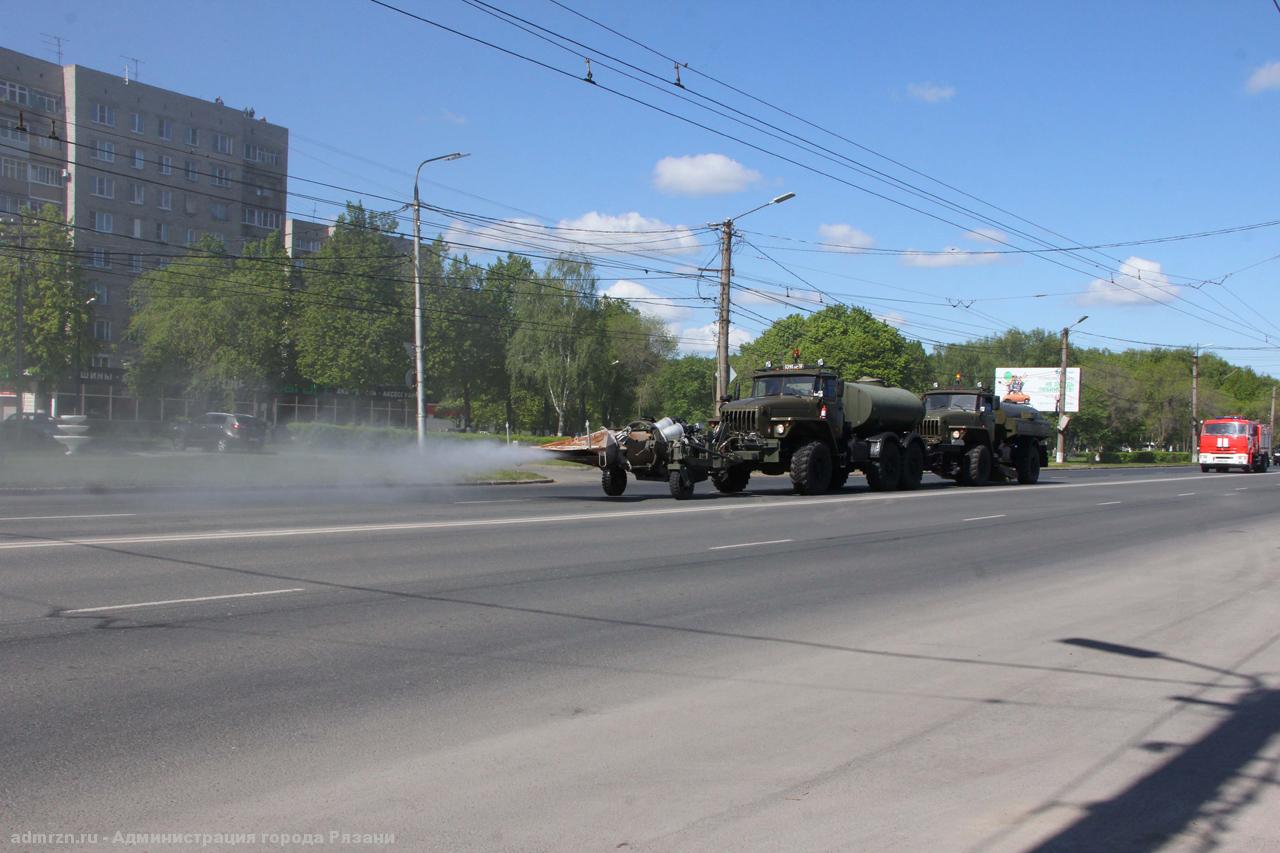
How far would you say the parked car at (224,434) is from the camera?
36906mm

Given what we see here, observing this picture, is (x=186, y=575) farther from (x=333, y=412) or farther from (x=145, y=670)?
(x=333, y=412)

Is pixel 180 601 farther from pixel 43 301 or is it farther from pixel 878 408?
pixel 43 301

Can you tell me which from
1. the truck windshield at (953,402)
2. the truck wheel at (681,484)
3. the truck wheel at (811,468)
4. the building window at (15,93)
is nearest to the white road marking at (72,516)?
the truck wheel at (681,484)

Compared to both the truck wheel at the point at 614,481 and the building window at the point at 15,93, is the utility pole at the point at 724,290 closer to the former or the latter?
the truck wheel at the point at 614,481

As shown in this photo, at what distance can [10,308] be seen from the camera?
45.9m

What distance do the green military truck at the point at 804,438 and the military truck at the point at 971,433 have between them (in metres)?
2.63

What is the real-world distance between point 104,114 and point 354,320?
79.6ft

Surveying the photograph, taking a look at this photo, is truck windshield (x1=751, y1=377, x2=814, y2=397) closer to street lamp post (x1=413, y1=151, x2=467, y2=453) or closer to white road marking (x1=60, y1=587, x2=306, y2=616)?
street lamp post (x1=413, y1=151, x2=467, y2=453)

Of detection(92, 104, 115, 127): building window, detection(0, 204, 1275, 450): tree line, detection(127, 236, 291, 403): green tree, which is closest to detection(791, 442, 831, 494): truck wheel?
detection(0, 204, 1275, 450): tree line

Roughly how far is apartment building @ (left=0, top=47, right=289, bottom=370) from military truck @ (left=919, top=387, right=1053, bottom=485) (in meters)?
49.3

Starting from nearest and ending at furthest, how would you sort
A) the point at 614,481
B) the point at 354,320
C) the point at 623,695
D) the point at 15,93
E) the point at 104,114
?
the point at 623,695 → the point at 614,481 → the point at 354,320 → the point at 15,93 → the point at 104,114

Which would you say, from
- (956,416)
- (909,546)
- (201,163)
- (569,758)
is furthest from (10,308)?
(569,758)

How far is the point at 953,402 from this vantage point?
28750 mm

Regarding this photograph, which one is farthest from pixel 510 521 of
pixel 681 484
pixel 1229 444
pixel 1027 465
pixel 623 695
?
pixel 1229 444
